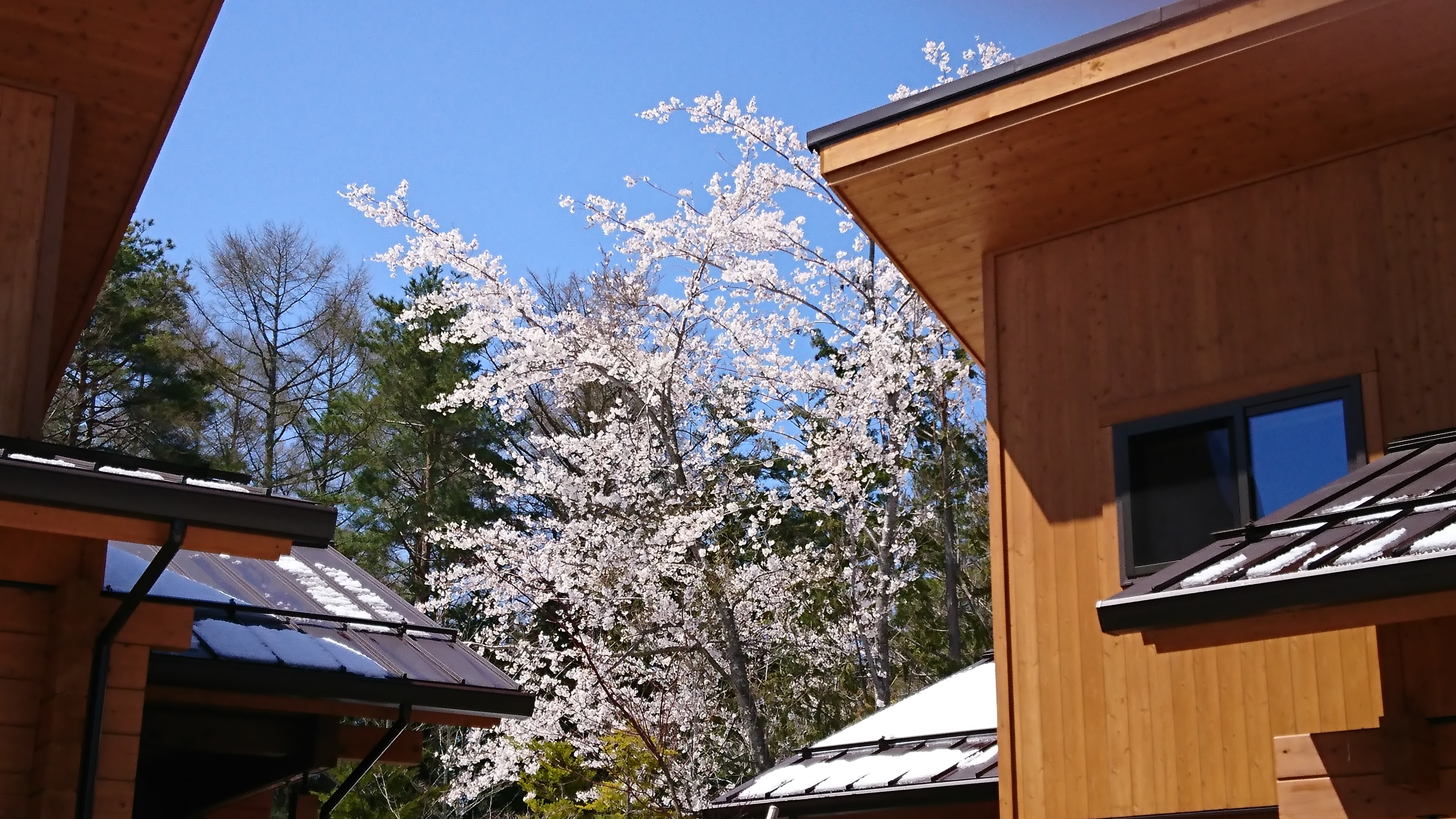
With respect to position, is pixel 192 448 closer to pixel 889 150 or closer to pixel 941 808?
pixel 941 808

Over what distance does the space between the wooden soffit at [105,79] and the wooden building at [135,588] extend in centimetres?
1

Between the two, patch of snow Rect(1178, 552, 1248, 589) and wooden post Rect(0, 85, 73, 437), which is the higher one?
wooden post Rect(0, 85, 73, 437)

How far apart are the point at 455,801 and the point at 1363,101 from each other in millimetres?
17342

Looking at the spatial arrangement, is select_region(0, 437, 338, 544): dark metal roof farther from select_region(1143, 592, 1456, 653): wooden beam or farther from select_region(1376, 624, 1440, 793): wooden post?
select_region(1376, 624, 1440, 793): wooden post

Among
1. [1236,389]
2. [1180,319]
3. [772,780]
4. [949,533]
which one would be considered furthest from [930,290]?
[949,533]

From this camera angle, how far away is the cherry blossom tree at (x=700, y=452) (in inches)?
568

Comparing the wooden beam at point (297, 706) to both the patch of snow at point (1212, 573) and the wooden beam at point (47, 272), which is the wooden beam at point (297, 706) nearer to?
the wooden beam at point (47, 272)

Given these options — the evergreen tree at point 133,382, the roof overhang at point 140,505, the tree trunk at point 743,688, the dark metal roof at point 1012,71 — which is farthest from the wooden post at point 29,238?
the evergreen tree at point 133,382

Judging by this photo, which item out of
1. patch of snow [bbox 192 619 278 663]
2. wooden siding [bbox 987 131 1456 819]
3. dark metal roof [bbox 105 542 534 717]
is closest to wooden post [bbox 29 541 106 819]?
dark metal roof [bbox 105 542 534 717]

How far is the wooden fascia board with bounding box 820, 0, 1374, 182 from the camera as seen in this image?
5.21 m

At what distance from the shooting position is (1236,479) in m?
5.84

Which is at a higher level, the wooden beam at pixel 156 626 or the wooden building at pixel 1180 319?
the wooden building at pixel 1180 319

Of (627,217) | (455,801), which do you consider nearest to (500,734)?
(455,801)

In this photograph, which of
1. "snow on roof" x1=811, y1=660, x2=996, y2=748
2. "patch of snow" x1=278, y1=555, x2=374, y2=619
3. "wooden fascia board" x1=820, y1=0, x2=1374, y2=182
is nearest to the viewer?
"wooden fascia board" x1=820, y1=0, x2=1374, y2=182
